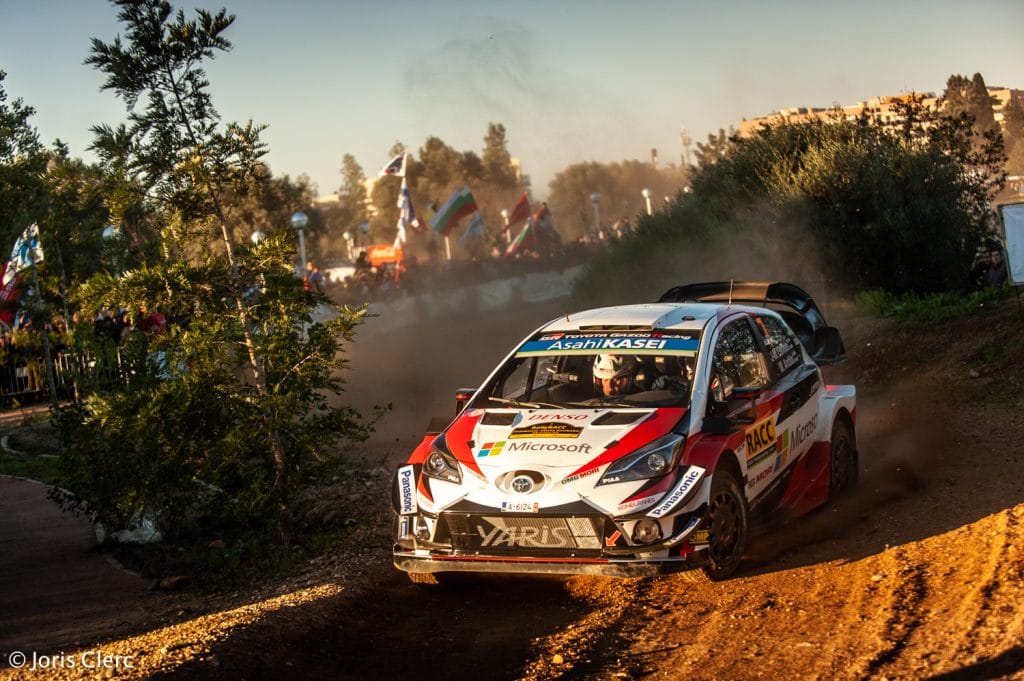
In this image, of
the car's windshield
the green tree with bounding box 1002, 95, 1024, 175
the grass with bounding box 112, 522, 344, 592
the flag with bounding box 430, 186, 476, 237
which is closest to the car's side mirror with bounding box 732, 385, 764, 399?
the car's windshield

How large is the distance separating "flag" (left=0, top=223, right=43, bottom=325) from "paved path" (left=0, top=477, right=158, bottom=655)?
465 centimetres

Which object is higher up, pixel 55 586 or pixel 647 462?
pixel 647 462

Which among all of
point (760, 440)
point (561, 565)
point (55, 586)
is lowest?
point (55, 586)

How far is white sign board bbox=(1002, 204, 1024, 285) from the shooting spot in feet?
47.3

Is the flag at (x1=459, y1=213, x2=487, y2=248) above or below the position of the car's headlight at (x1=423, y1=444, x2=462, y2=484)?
above

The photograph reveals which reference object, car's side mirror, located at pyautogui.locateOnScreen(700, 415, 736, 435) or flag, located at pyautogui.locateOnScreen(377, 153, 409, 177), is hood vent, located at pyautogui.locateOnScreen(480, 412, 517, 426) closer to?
car's side mirror, located at pyautogui.locateOnScreen(700, 415, 736, 435)

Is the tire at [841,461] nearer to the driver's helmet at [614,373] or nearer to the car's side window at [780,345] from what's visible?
the car's side window at [780,345]

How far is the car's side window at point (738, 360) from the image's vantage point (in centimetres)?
744

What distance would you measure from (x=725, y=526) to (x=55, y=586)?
542cm

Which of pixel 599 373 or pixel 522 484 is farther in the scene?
pixel 599 373

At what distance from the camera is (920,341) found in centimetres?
1591

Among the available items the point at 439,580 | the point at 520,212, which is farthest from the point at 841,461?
the point at 520,212

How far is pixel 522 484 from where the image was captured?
21.0ft

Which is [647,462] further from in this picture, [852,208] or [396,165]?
[396,165]
